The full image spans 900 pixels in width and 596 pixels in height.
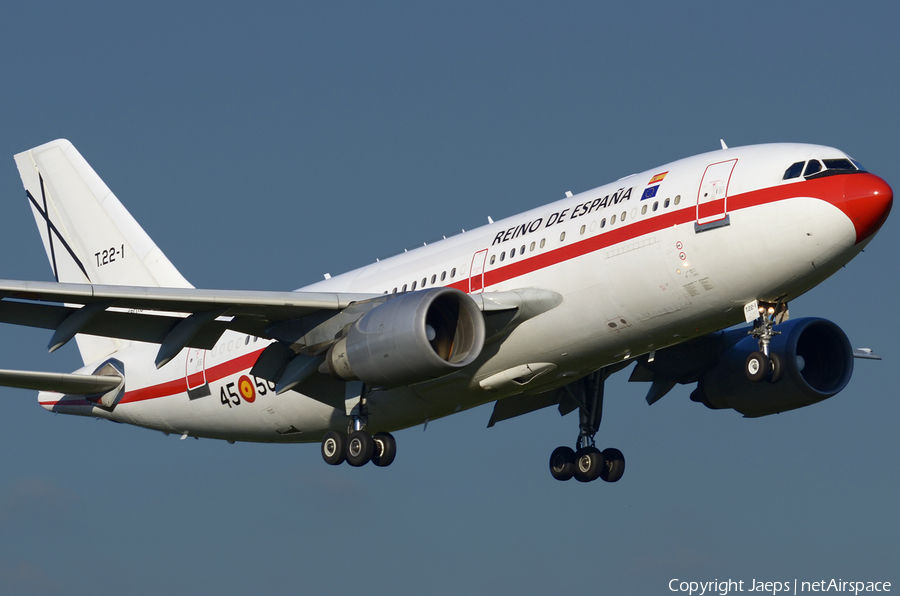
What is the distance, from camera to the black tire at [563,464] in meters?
34.4

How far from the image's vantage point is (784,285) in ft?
83.6

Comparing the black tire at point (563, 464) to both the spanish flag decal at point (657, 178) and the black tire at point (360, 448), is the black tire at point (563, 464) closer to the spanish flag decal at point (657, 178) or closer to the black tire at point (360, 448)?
the black tire at point (360, 448)

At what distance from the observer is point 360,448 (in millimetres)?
29625

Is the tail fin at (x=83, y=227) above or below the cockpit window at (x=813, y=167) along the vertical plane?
above

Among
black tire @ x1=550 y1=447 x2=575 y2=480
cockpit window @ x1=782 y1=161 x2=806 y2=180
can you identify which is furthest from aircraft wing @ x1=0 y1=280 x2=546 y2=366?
black tire @ x1=550 y1=447 x2=575 y2=480

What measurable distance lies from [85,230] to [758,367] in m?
22.3

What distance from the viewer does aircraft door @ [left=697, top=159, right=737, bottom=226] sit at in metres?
25.6

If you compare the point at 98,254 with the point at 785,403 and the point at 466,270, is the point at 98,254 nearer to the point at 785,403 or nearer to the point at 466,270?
the point at 466,270

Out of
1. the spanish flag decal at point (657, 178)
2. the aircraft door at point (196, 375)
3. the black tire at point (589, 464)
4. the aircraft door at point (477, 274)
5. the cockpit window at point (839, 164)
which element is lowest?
the black tire at point (589, 464)

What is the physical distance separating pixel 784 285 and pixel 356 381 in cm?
926

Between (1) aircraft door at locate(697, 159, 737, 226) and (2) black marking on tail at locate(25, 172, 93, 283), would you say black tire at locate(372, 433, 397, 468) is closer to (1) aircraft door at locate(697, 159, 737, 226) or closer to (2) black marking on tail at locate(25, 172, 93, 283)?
(1) aircraft door at locate(697, 159, 737, 226)

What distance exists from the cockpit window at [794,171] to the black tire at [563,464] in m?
11.6

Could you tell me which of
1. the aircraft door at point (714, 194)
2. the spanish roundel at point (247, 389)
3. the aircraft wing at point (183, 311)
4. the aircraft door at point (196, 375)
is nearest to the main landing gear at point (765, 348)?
the aircraft door at point (714, 194)

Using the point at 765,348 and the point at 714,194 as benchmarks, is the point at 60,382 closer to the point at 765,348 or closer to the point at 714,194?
the point at 714,194
